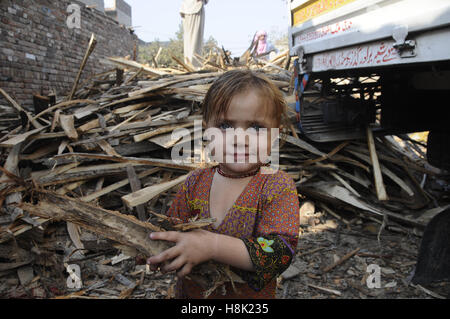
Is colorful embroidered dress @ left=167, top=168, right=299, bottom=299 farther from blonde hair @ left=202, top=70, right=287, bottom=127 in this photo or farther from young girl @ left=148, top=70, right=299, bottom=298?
blonde hair @ left=202, top=70, right=287, bottom=127

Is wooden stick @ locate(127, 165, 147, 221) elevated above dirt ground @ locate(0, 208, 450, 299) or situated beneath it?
elevated above

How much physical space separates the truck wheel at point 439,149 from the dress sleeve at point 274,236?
316cm

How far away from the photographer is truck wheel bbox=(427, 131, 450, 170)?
10.9 ft

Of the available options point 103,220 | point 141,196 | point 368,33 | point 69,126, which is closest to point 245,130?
point 103,220

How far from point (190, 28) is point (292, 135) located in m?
5.52

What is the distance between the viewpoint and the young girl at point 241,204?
2.74ft

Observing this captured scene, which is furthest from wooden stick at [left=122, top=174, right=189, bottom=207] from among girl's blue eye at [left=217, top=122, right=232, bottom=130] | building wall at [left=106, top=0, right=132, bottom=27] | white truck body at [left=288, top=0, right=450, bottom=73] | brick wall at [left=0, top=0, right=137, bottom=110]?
building wall at [left=106, top=0, right=132, bottom=27]

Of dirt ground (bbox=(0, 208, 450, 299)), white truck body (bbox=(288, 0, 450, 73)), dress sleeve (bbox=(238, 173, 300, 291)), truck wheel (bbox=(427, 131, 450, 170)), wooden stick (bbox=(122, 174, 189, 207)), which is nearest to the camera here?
dress sleeve (bbox=(238, 173, 300, 291))

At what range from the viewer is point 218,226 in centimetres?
107

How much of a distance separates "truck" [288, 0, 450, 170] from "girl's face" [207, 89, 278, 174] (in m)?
1.45

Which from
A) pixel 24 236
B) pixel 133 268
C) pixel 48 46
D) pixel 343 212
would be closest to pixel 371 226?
pixel 343 212

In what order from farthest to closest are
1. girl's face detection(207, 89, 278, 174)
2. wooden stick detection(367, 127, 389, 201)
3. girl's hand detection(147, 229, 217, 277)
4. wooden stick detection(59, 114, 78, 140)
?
wooden stick detection(367, 127, 389, 201), wooden stick detection(59, 114, 78, 140), girl's face detection(207, 89, 278, 174), girl's hand detection(147, 229, 217, 277)

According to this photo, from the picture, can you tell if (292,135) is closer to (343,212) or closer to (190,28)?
(343,212)

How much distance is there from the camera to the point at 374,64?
2340 mm
